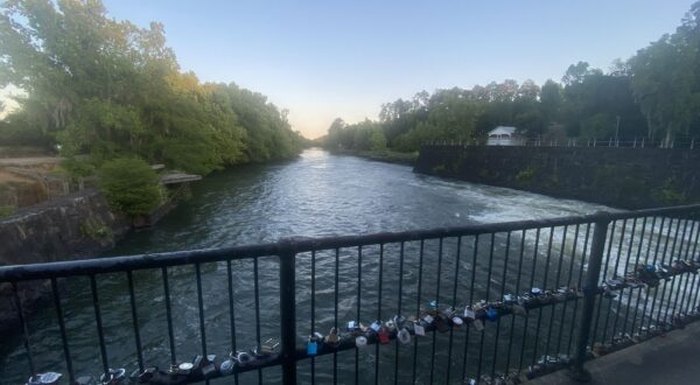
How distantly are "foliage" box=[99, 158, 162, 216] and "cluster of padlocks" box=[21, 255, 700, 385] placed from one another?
1400 cm

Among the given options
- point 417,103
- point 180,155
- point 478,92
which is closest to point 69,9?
point 180,155

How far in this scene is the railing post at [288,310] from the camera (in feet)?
6.17

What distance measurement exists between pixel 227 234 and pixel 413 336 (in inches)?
478

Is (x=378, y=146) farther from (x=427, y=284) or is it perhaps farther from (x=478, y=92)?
(x=427, y=284)

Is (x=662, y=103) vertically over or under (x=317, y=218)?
over

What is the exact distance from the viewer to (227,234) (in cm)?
1338

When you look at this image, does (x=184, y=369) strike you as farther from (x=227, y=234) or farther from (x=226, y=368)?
(x=227, y=234)

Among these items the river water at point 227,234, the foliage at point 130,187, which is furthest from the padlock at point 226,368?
the foliage at point 130,187

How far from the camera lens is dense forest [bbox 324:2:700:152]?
33.5 meters

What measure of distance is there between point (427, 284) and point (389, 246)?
10.6 feet

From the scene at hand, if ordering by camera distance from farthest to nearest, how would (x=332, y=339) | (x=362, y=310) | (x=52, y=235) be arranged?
1. (x=52, y=235)
2. (x=362, y=310)
3. (x=332, y=339)

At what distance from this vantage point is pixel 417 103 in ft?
340

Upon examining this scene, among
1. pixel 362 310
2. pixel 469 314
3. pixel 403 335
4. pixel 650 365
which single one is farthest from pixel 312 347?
pixel 362 310

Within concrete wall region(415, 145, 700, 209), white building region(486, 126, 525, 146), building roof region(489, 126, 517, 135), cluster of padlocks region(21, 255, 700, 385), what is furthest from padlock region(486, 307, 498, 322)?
building roof region(489, 126, 517, 135)
